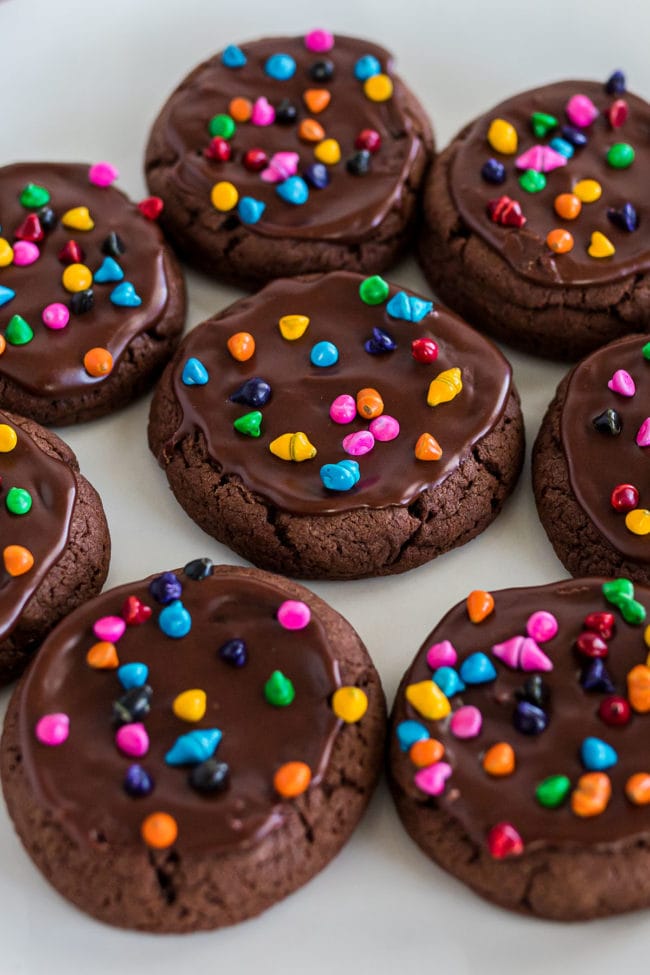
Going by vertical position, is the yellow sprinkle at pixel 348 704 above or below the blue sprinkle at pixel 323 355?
below

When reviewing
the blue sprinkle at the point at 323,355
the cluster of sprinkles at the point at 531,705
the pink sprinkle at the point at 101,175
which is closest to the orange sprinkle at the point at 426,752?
the cluster of sprinkles at the point at 531,705

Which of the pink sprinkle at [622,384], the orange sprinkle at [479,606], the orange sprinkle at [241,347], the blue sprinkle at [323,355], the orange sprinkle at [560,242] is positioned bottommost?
the orange sprinkle at [479,606]

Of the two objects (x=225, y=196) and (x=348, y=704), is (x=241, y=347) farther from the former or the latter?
(x=348, y=704)

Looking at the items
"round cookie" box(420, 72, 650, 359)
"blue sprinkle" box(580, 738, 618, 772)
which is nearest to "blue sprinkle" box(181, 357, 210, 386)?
"round cookie" box(420, 72, 650, 359)

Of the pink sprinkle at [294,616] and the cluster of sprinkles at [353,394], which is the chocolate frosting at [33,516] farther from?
the pink sprinkle at [294,616]

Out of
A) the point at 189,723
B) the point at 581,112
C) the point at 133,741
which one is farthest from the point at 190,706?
the point at 581,112

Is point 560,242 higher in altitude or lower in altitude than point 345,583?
higher

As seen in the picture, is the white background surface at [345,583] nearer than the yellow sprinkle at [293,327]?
Yes
